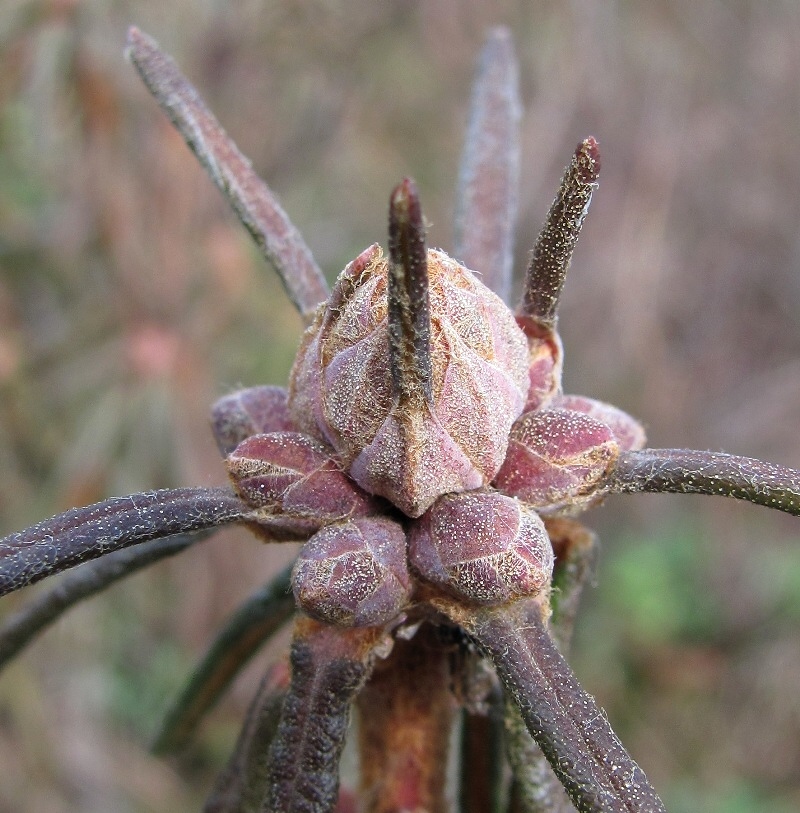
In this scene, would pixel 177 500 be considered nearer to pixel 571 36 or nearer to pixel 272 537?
pixel 272 537

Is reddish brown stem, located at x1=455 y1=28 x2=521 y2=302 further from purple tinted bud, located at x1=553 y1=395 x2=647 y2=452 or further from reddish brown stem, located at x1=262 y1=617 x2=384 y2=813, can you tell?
reddish brown stem, located at x1=262 y1=617 x2=384 y2=813

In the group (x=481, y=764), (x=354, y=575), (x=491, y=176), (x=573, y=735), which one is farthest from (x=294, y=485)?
(x=491, y=176)

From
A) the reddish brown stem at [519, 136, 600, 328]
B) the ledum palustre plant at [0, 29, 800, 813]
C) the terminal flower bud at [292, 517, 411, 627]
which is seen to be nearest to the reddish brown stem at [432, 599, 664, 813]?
the ledum palustre plant at [0, 29, 800, 813]

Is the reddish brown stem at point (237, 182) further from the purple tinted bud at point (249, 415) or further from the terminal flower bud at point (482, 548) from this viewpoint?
the terminal flower bud at point (482, 548)

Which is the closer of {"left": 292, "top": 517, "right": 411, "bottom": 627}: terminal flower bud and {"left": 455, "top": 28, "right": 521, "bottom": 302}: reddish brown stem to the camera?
{"left": 292, "top": 517, "right": 411, "bottom": 627}: terminal flower bud

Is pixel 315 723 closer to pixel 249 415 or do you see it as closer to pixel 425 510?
pixel 425 510

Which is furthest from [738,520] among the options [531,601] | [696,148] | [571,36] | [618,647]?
[531,601]

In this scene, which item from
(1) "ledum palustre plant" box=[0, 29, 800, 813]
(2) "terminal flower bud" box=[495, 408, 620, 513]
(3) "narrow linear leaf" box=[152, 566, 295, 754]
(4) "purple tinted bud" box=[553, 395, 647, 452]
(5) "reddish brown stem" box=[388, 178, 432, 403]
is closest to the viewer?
(5) "reddish brown stem" box=[388, 178, 432, 403]
